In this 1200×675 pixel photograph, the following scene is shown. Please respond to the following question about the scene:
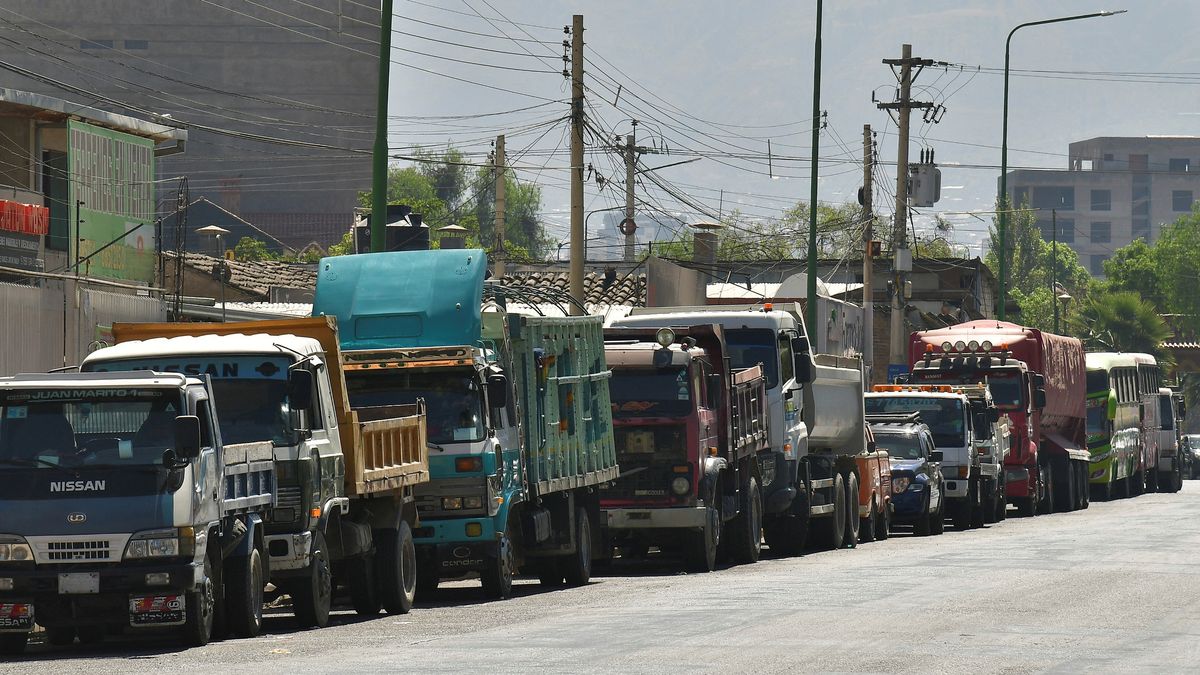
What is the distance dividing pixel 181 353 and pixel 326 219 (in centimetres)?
10504

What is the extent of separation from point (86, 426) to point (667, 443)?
10.2 meters

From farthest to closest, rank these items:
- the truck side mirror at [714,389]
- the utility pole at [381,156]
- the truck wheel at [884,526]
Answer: the truck wheel at [884,526] → the utility pole at [381,156] → the truck side mirror at [714,389]

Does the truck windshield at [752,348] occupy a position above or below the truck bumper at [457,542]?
above

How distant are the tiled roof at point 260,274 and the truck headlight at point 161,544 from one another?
31919mm

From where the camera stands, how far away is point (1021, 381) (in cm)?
4222

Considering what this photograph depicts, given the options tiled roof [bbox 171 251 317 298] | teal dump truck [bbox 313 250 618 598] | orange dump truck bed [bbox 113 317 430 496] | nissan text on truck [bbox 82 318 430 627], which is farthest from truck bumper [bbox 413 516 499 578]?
tiled roof [bbox 171 251 317 298]


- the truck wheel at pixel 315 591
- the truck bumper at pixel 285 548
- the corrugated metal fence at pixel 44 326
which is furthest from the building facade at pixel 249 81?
the truck bumper at pixel 285 548

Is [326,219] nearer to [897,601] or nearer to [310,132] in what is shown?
[310,132]

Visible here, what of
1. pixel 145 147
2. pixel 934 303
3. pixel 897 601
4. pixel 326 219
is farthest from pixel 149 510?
pixel 326 219

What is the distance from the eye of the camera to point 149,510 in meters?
14.5

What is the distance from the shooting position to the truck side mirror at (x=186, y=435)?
1442cm

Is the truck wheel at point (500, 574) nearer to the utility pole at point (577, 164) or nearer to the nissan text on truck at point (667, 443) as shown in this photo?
the nissan text on truck at point (667, 443)

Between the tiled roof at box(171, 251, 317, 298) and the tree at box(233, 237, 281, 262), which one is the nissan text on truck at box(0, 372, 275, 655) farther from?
the tree at box(233, 237, 281, 262)

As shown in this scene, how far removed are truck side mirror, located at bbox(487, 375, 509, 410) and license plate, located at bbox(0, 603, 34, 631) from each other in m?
5.84
